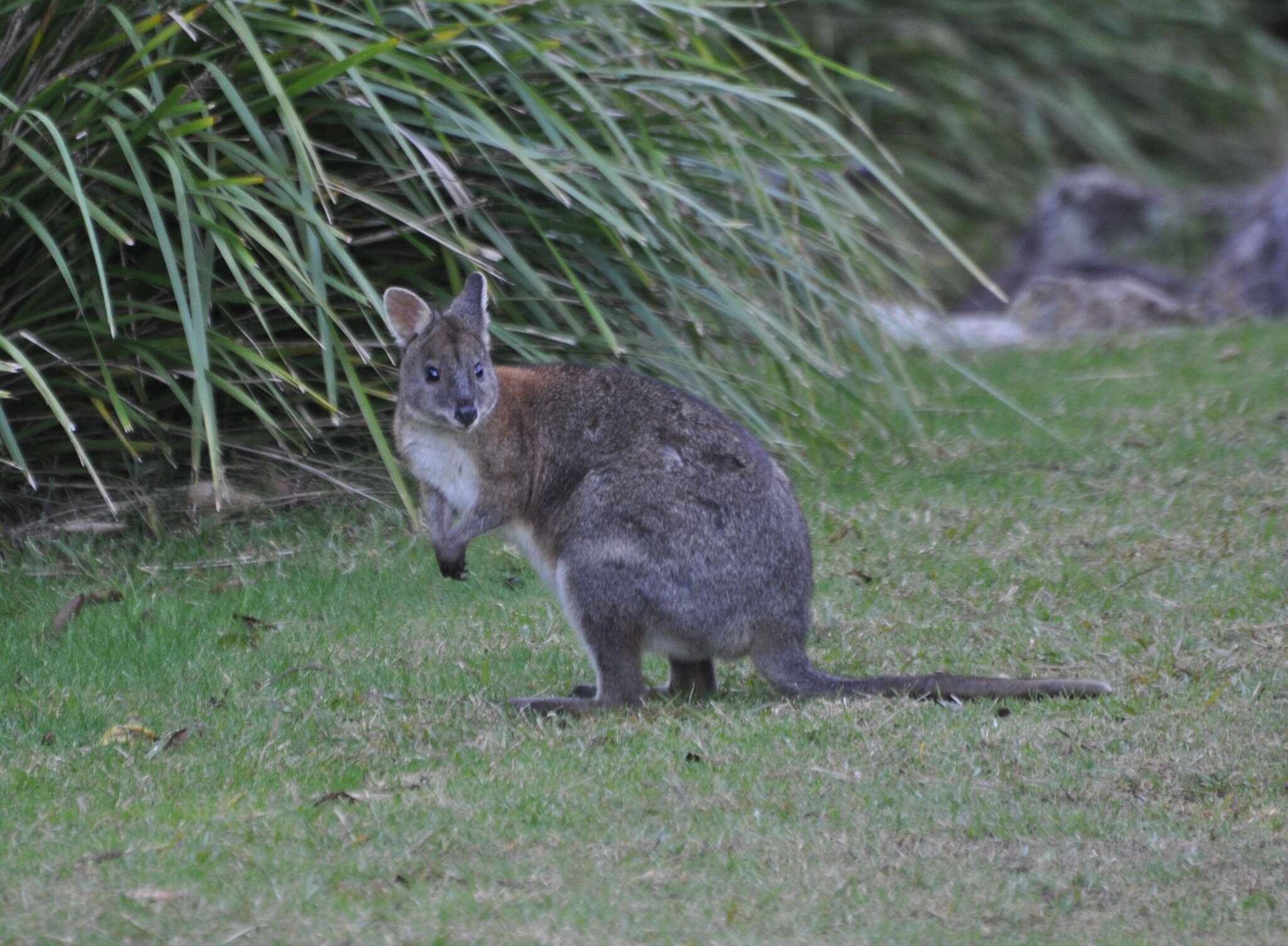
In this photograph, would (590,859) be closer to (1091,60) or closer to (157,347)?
(157,347)

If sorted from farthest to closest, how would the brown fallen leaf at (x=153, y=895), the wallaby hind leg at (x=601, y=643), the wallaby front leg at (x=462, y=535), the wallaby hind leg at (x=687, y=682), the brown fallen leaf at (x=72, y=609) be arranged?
the brown fallen leaf at (x=72, y=609) → the wallaby front leg at (x=462, y=535) → the wallaby hind leg at (x=687, y=682) → the wallaby hind leg at (x=601, y=643) → the brown fallen leaf at (x=153, y=895)

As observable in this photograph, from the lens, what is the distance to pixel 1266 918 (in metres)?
3.53

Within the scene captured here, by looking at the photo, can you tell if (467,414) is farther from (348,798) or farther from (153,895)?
(153,895)

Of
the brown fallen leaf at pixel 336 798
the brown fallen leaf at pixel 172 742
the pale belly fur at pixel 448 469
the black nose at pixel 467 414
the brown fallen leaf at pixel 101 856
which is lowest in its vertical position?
the brown fallen leaf at pixel 172 742

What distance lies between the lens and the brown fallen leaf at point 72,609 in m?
5.93

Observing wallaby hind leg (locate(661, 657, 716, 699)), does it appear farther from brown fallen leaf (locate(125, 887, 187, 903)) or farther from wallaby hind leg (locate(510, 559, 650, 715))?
brown fallen leaf (locate(125, 887, 187, 903))

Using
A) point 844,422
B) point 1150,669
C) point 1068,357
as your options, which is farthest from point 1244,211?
point 1150,669

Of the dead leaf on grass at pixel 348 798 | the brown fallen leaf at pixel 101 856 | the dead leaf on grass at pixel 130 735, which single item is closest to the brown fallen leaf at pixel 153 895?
the brown fallen leaf at pixel 101 856

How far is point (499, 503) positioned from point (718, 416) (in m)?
0.71

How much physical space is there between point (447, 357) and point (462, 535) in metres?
0.56

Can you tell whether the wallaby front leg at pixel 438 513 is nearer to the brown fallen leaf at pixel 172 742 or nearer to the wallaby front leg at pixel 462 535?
the wallaby front leg at pixel 462 535

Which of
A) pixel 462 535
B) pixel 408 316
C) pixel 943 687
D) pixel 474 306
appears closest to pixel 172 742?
pixel 462 535

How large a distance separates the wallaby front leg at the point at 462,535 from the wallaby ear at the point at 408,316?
0.67 m

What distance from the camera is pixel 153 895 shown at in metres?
3.62
